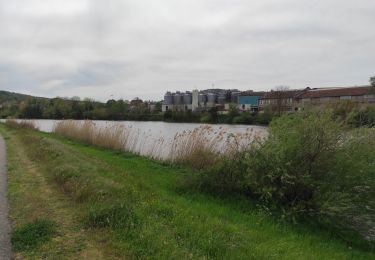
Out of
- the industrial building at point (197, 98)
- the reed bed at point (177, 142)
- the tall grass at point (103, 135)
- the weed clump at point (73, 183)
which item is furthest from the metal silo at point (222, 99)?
the weed clump at point (73, 183)

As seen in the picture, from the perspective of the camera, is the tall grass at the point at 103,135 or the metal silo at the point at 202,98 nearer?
the tall grass at the point at 103,135

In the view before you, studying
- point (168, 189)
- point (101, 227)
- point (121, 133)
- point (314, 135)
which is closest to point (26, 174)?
point (168, 189)

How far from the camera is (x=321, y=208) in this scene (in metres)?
7.41

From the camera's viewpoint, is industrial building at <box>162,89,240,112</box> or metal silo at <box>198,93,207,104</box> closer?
industrial building at <box>162,89,240,112</box>

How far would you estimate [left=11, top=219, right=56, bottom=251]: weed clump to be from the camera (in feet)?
15.6

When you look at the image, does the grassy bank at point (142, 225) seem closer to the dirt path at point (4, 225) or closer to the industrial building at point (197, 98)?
the dirt path at point (4, 225)

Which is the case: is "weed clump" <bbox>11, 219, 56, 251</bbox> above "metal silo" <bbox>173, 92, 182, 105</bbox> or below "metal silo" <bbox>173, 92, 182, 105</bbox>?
below

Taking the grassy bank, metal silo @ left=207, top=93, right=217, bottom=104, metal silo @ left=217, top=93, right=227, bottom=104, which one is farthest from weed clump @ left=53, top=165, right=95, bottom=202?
metal silo @ left=217, top=93, right=227, bottom=104

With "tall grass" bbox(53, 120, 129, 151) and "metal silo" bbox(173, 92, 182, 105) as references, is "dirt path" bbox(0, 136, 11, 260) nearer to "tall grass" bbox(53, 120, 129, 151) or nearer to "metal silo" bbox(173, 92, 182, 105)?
"tall grass" bbox(53, 120, 129, 151)

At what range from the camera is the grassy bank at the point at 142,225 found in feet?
15.6

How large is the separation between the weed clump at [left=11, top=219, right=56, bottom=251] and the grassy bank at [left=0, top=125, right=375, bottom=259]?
0.05ft

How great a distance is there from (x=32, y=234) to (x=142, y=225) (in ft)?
4.71

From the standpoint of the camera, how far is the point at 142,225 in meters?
5.38

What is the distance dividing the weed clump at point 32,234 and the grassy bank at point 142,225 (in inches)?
0.6
